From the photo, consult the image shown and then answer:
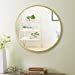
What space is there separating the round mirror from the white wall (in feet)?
0.22

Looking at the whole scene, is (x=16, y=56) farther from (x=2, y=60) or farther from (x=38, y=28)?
(x=38, y=28)

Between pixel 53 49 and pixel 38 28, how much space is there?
34 centimetres

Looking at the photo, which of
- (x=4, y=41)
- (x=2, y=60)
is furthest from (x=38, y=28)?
(x=2, y=60)

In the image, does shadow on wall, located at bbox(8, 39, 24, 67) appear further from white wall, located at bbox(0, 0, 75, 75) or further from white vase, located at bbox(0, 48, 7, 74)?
white vase, located at bbox(0, 48, 7, 74)

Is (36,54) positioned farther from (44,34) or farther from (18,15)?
(18,15)

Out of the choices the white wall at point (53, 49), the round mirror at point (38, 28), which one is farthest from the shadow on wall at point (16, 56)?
the round mirror at point (38, 28)

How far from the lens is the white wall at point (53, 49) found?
2.60 metres

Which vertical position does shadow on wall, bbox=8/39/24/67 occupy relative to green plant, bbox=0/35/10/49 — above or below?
below

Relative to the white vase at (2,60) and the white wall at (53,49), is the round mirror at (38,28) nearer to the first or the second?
the white wall at (53,49)

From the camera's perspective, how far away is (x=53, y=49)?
2635mm

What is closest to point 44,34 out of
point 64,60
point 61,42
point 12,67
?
point 61,42

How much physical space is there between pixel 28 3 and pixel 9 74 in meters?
0.96

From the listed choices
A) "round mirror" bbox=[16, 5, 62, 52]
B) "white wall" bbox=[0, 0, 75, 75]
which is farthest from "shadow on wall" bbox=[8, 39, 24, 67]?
"round mirror" bbox=[16, 5, 62, 52]

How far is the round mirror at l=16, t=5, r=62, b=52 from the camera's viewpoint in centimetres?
260
